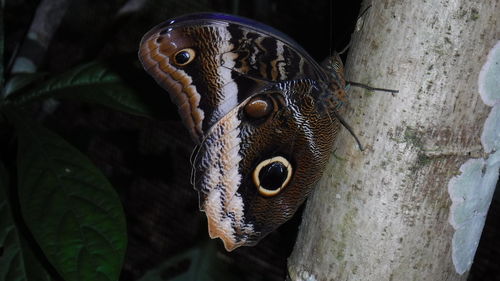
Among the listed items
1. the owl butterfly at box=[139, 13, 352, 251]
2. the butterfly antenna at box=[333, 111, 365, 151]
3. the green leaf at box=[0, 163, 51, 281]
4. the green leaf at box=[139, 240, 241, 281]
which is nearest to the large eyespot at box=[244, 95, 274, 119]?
the owl butterfly at box=[139, 13, 352, 251]

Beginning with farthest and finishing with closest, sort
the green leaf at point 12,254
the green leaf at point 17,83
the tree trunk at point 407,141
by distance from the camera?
1. the green leaf at point 17,83
2. the green leaf at point 12,254
3. the tree trunk at point 407,141

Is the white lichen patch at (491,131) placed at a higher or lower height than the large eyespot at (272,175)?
higher

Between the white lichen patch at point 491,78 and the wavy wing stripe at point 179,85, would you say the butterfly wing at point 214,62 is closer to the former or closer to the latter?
the wavy wing stripe at point 179,85

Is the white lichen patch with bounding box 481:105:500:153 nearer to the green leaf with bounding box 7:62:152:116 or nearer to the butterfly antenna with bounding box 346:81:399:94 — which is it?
the butterfly antenna with bounding box 346:81:399:94

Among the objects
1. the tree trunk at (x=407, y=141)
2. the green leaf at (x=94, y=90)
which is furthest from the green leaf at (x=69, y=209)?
the tree trunk at (x=407, y=141)

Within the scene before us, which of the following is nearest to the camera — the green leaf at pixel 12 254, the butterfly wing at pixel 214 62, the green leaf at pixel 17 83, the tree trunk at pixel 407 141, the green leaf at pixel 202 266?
the tree trunk at pixel 407 141

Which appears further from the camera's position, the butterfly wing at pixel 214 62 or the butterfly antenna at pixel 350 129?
the butterfly wing at pixel 214 62

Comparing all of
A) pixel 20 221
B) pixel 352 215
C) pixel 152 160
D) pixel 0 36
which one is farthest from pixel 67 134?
pixel 352 215
